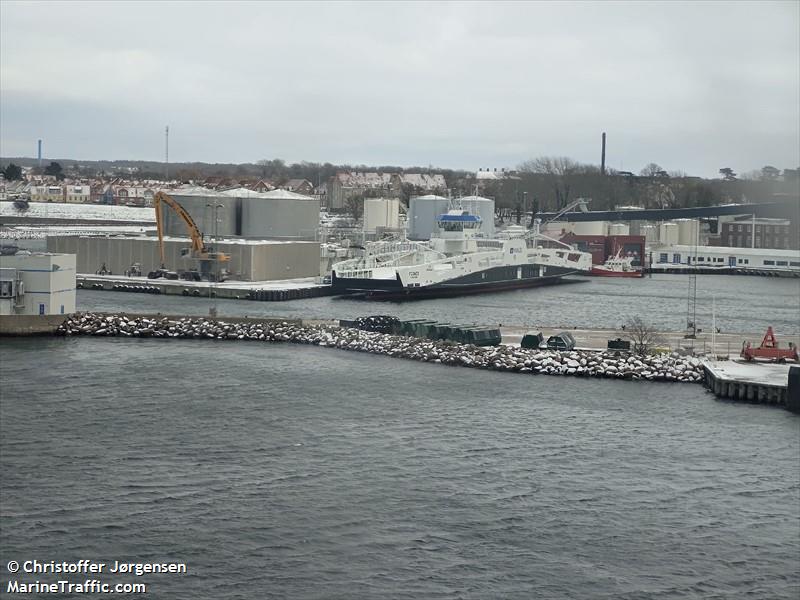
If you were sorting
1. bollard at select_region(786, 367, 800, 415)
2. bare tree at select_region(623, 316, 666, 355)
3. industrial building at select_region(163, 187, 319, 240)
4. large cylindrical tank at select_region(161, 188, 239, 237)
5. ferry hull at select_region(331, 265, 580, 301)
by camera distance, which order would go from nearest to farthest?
bollard at select_region(786, 367, 800, 415) → bare tree at select_region(623, 316, 666, 355) → ferry hull at select_region(331, 265, 580, 301) → large cylindrical tank at select_region(161, 188, 239, 237) → industrial building at select_region(163, 187, 319, 240)

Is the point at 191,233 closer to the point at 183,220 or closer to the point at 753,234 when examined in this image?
the point at 183,220

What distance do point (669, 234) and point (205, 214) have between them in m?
15.2

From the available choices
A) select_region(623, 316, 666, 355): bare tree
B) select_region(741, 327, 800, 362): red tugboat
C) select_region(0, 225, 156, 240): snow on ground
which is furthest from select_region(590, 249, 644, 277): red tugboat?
select_region(741, 327, 800, 362): red tugboat

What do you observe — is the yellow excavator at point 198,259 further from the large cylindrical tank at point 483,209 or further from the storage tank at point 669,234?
the storage tank at point 669,234

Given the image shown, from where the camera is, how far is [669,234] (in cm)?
3369

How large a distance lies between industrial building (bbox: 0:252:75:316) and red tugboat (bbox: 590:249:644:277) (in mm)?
16031

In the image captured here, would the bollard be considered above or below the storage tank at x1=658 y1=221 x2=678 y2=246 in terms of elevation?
below

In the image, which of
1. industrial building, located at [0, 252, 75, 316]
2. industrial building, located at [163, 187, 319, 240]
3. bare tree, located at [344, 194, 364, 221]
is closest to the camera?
industrial building, located at [0, 252, 75, 316]

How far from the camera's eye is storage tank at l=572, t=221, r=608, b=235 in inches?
1276

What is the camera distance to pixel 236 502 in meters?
6.86

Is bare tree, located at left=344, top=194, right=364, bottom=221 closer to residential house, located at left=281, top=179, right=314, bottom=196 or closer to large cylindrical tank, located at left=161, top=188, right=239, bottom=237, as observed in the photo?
residential house, located at left=281, top=179, right=314, bottom=196

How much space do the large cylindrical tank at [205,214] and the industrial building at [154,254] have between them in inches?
58.1

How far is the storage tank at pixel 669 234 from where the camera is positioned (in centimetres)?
3353

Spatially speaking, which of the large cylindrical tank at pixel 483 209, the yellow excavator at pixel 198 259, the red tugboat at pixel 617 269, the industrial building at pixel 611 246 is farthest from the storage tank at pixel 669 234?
the yellow excavator at pixel 198 259
